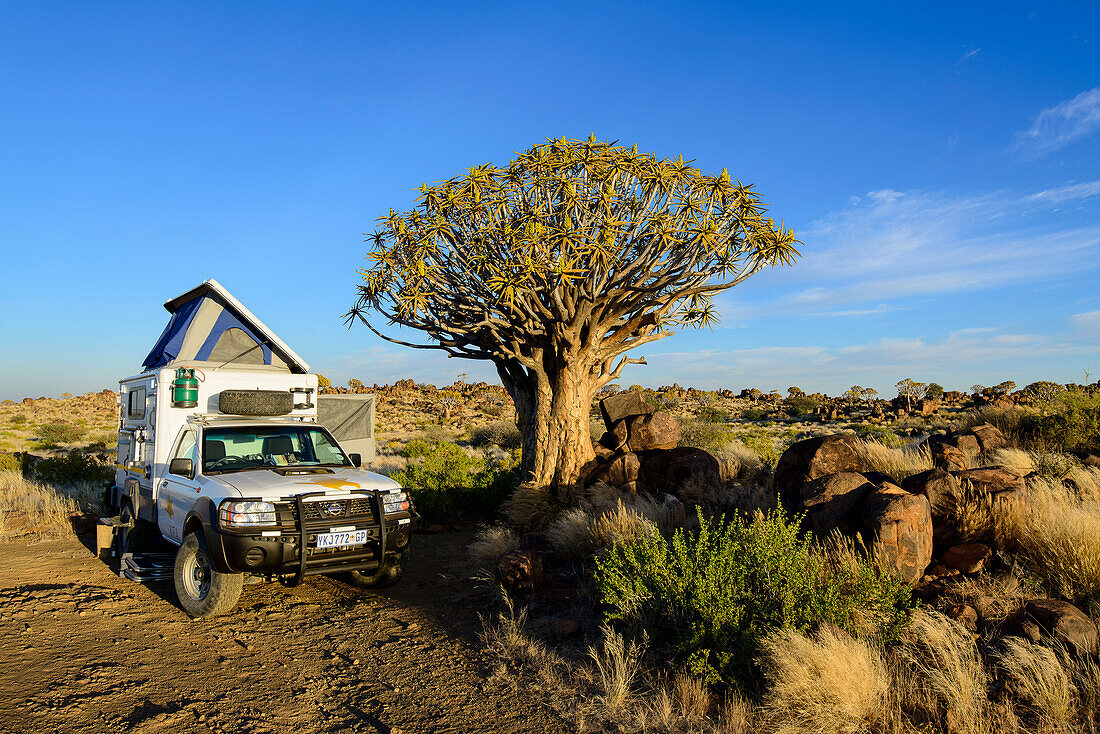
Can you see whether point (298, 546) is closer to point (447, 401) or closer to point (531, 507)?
point (531, 507)

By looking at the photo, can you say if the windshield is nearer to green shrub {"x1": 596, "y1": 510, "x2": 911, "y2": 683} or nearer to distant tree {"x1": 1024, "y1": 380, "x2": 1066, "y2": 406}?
green shrub {"x1": 596, "y1": 510, "x2": 911, "y2": 683}

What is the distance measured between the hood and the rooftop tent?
3.43 meters

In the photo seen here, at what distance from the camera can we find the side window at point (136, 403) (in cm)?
905

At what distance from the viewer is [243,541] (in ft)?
20.6

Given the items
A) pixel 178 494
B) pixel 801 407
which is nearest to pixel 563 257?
pixel 178 494

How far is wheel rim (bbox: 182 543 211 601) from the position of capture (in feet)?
22.6

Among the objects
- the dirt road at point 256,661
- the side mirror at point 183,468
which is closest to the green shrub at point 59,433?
the dirt road at point 256,661

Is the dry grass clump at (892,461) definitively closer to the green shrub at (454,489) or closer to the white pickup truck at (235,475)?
the white pickup truck at (235,475)

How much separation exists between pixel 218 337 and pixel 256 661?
244 inches

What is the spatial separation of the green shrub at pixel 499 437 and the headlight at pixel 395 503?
54.7ft

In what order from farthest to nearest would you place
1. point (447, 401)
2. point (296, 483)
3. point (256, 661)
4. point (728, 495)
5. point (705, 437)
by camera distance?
point (447, 401)
point (705, 437)
point (728, 495)
point (296, 483)
point (256, 661)

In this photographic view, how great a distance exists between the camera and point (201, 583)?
6.97 m

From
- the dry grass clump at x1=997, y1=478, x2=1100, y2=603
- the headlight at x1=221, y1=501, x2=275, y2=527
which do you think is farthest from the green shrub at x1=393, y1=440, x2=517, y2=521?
the dry grass clump at x1=997, y1=478, x2=1100, y2=603

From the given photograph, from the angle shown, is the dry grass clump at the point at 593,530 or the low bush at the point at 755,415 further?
the low bush at the point at 755,415
